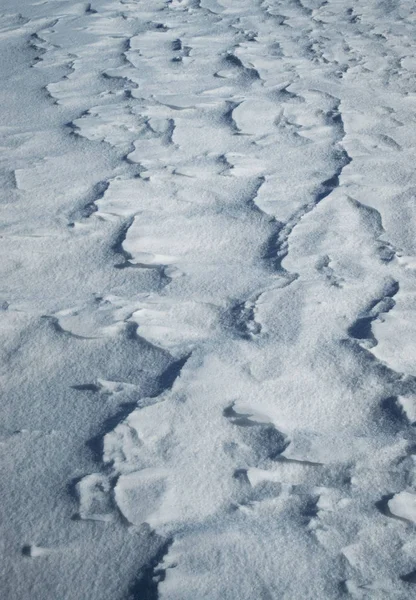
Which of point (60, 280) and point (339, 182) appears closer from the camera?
point (60, 280)

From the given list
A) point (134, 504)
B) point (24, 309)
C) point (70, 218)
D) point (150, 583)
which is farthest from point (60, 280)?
point (150, 583)

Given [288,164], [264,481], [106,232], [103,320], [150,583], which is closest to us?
[150,583]

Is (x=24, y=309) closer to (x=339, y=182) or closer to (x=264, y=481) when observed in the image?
(x=264, y=481)

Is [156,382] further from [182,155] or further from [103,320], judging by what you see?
[182,155]

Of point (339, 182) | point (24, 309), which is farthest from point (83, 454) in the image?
point (339, 182)

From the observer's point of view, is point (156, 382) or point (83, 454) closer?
point (83, 454)

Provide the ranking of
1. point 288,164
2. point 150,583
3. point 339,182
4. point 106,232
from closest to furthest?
point 150,583
point 106,232
point 339,182
point 288,164
